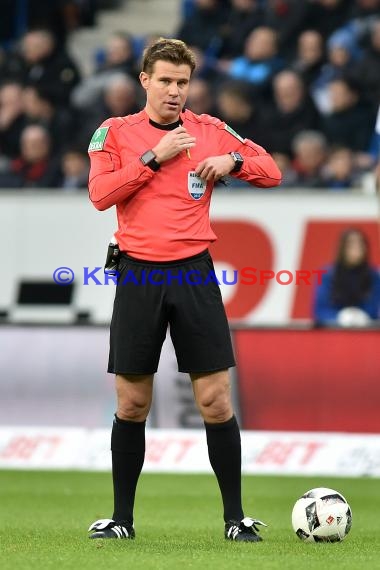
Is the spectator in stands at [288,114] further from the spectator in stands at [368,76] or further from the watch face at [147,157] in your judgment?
the watch face at [147,157]

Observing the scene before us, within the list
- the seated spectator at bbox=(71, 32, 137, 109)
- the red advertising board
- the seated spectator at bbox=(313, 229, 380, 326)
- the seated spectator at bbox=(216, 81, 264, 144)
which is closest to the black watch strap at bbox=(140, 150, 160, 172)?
the red advertising board

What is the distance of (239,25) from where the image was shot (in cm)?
1590

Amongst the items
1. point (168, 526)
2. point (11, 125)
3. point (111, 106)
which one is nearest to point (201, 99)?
point (111, 106)

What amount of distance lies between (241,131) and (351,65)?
1631mm

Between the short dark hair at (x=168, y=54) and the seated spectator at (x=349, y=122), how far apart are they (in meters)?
8.18

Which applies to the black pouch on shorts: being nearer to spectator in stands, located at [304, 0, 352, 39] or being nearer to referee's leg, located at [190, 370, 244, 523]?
referee's leg, located at [190, 370, 244, 523]

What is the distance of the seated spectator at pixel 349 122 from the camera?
46.7 ft

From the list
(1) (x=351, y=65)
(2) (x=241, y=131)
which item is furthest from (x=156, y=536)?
(1) (x=351, y=65)

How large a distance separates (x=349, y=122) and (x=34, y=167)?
3.49 metres

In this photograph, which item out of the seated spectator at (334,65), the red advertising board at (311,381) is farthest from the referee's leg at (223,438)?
the seated spectator at (334,65)

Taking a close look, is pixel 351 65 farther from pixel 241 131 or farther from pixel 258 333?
pixel 258 333

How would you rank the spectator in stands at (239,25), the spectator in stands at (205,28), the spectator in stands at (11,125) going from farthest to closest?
the spectator in stands at (205,28) → the spectator in stands at (239,25) → the spectator in stands at (11,125)

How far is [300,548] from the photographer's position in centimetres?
615

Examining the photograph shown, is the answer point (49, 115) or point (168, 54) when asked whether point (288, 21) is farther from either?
point (168, 54)
